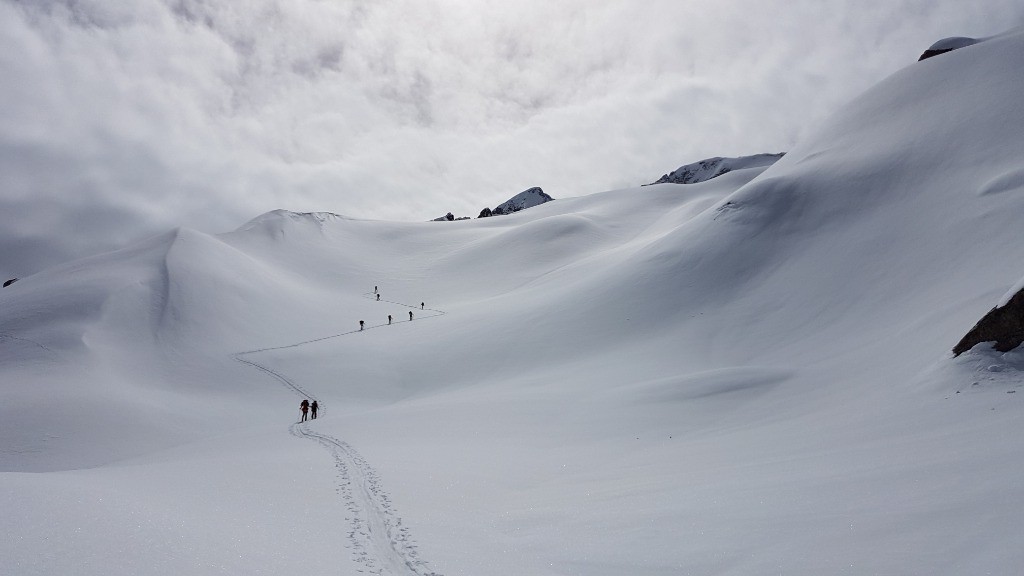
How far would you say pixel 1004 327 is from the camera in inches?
577

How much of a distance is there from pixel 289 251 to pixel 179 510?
72.0 meters

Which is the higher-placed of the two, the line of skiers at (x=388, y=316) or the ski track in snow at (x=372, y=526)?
the line of skiers at (x=388, y=316)

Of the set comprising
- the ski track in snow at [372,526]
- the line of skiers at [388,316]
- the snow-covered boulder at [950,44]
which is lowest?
the ski track in snow at [372,526]

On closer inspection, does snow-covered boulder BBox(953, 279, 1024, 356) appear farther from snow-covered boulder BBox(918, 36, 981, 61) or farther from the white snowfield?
snow-covered boulder BBox(918, 36, 981, 61)

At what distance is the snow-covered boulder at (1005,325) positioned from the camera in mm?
14414

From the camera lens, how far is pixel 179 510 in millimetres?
8859

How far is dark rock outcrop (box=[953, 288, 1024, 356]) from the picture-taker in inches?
567

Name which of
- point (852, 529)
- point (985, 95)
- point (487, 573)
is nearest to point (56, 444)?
point (487, 573)

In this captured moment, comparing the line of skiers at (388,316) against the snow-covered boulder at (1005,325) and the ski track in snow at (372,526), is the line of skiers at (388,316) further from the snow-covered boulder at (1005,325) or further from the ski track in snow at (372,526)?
the snow-covered boulder at (1005,325)

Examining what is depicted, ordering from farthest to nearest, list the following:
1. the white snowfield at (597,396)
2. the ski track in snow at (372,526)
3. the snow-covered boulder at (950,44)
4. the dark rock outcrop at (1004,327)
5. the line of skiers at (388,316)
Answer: the snow-covered boulder at (950,44) → the line of skiers at (388,316) → the dark rock outcrop at (1004,327) → the ski track in snow at (372,526) → the white snowfield at (597,396)

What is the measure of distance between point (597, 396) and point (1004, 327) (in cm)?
1355

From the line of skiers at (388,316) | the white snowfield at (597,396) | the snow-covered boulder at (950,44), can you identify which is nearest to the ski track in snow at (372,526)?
the white snowfield at (597,396)

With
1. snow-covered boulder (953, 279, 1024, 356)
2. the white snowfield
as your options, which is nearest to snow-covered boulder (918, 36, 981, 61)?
the white snowfield

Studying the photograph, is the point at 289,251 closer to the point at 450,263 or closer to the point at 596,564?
the point at 450,263
